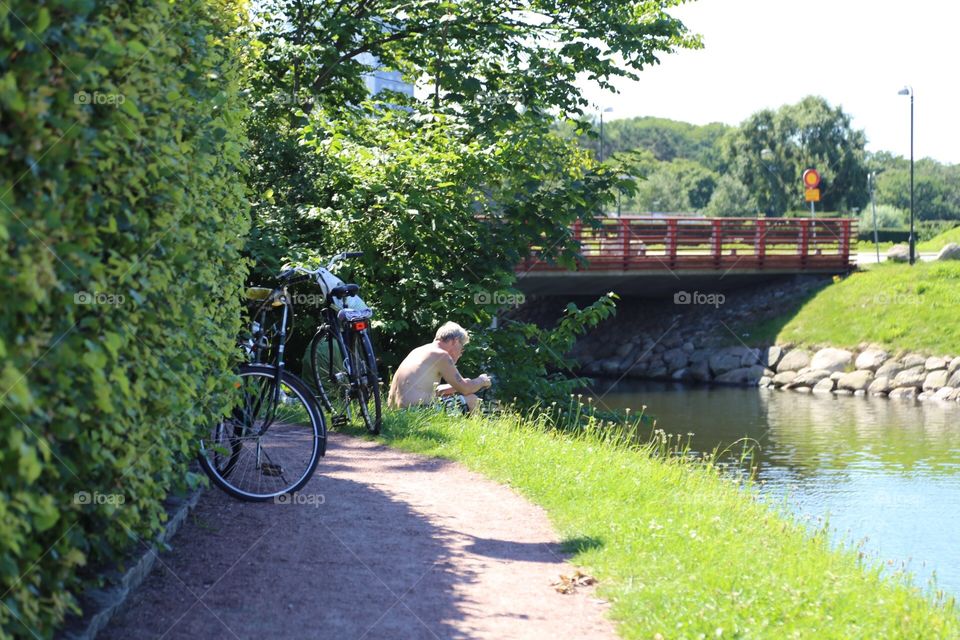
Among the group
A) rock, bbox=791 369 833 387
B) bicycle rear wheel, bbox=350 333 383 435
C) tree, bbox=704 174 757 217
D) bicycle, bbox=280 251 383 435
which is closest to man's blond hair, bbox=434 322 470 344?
bicycle, bbox=280 251 383 435

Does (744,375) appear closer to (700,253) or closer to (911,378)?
(911,378)

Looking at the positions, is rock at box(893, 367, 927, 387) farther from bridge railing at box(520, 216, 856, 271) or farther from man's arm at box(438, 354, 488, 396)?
man's arm at box(438, 354, 488, 396)

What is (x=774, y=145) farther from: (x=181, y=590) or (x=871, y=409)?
(x=181, y=590)

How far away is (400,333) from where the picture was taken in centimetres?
1316

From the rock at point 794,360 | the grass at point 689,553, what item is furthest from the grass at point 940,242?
the grass at point 689,553

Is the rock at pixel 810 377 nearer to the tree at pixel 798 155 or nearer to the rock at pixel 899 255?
the rock at pixel 899 255

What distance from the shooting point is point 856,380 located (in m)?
29.9

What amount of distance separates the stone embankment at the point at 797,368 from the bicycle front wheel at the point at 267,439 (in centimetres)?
2424

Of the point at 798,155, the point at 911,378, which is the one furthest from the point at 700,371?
the point at 798,155

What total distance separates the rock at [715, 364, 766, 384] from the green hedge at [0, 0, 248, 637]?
95.6 ft

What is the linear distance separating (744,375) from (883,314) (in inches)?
169

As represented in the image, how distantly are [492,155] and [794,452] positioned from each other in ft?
25.9

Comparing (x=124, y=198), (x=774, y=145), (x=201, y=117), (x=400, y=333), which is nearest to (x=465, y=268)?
(x=400, y=333)

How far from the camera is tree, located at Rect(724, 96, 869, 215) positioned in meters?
68.1
